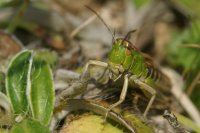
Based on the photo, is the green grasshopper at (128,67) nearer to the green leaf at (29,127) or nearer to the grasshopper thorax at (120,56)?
the grasshopper thorax at (120,56)

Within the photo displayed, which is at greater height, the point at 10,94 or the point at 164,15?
the point at 164,15

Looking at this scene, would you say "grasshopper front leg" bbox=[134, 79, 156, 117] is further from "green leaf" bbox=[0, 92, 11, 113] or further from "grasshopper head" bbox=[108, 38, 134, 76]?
"green leaf" bbox=[0, 92, 11, 113]

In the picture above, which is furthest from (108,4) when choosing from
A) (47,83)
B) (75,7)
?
(47,83)

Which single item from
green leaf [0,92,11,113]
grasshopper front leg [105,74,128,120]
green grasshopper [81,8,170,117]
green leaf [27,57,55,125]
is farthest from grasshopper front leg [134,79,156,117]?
green leaf [0,92,11,113]

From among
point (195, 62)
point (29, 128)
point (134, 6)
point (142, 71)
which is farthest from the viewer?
point (134, 6)

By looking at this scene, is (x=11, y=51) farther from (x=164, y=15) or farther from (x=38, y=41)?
(x=164, y=15)
